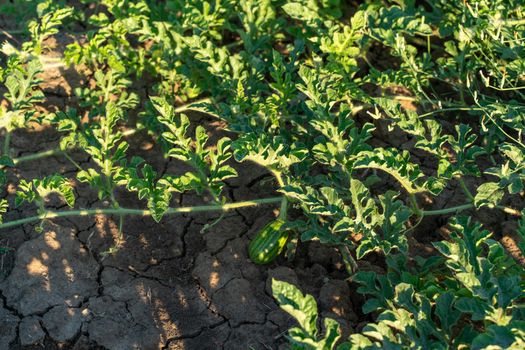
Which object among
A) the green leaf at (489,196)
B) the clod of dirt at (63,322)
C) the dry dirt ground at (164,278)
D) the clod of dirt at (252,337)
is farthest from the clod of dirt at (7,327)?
the green leaf at (489,196)

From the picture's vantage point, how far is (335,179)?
3994 mm

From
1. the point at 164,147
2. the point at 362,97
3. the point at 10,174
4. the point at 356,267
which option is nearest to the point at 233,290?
the point at 356,267

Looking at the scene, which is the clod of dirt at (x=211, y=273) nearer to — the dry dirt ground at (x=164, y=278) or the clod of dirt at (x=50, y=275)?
the dry dirt ground at (x=164, y=278)

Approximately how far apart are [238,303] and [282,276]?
27cm

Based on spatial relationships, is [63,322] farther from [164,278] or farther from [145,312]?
[164,278]

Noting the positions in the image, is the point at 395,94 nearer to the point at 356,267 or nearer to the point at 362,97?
the point at 362,97

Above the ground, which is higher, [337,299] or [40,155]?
[40,155]

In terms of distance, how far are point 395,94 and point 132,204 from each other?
174 cm

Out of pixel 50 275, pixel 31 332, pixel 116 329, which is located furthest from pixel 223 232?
pixel 31 332

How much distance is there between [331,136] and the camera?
3.84 m

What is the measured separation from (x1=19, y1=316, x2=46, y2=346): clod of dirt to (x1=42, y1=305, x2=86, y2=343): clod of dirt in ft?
0.12

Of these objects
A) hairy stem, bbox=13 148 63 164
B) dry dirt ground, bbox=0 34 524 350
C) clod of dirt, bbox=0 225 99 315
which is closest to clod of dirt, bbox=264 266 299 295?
dry dirt ground, bbox=0 34 524 350

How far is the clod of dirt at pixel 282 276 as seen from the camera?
400 cm

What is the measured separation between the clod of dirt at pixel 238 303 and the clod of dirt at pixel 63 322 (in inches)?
27.2
